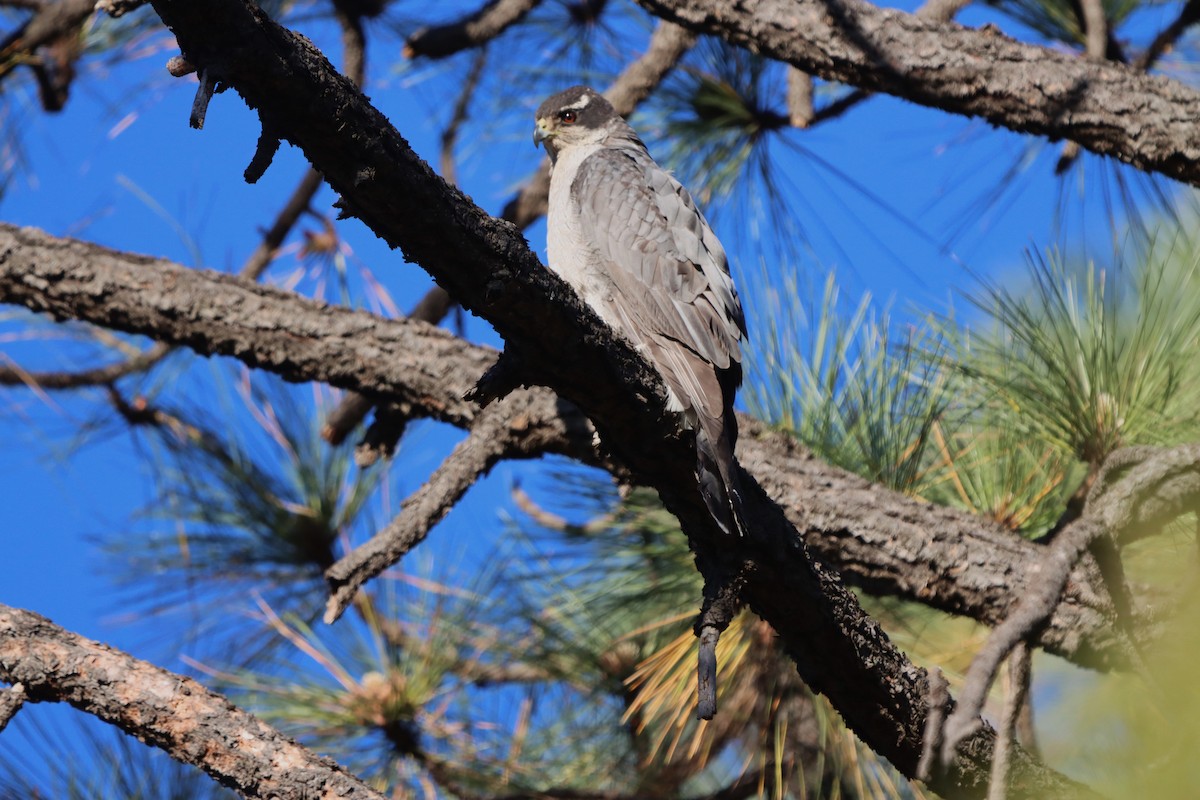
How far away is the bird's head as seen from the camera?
4484 mm

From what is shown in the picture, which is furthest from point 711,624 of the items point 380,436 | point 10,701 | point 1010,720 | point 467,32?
point 467,32

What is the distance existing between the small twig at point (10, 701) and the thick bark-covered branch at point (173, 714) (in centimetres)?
1

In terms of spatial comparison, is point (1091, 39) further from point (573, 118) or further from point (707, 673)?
point (707, 673)

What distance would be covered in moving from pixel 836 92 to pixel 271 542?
3159 millimetres

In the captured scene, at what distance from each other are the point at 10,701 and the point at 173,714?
348mm

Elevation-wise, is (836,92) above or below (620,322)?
above

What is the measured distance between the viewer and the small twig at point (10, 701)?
2.40 m

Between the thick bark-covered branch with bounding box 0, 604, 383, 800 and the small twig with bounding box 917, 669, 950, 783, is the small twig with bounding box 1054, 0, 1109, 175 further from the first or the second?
the thick bark-covered branch with bounding box 0, 604, 383, 800

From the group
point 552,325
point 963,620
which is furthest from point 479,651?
point 552,325

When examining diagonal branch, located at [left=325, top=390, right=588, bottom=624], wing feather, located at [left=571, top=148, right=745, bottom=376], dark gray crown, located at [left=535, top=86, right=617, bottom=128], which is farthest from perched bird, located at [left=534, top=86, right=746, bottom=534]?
diagonal branch, located at [left=325, top=390, right=588, bottom=624]

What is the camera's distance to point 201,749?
7.95 feet

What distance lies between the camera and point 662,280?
11.2 feet

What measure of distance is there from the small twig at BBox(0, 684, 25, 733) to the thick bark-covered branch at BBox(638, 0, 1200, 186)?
300 cm

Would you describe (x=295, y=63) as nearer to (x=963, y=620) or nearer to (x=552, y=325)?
(x=552, y=325)
